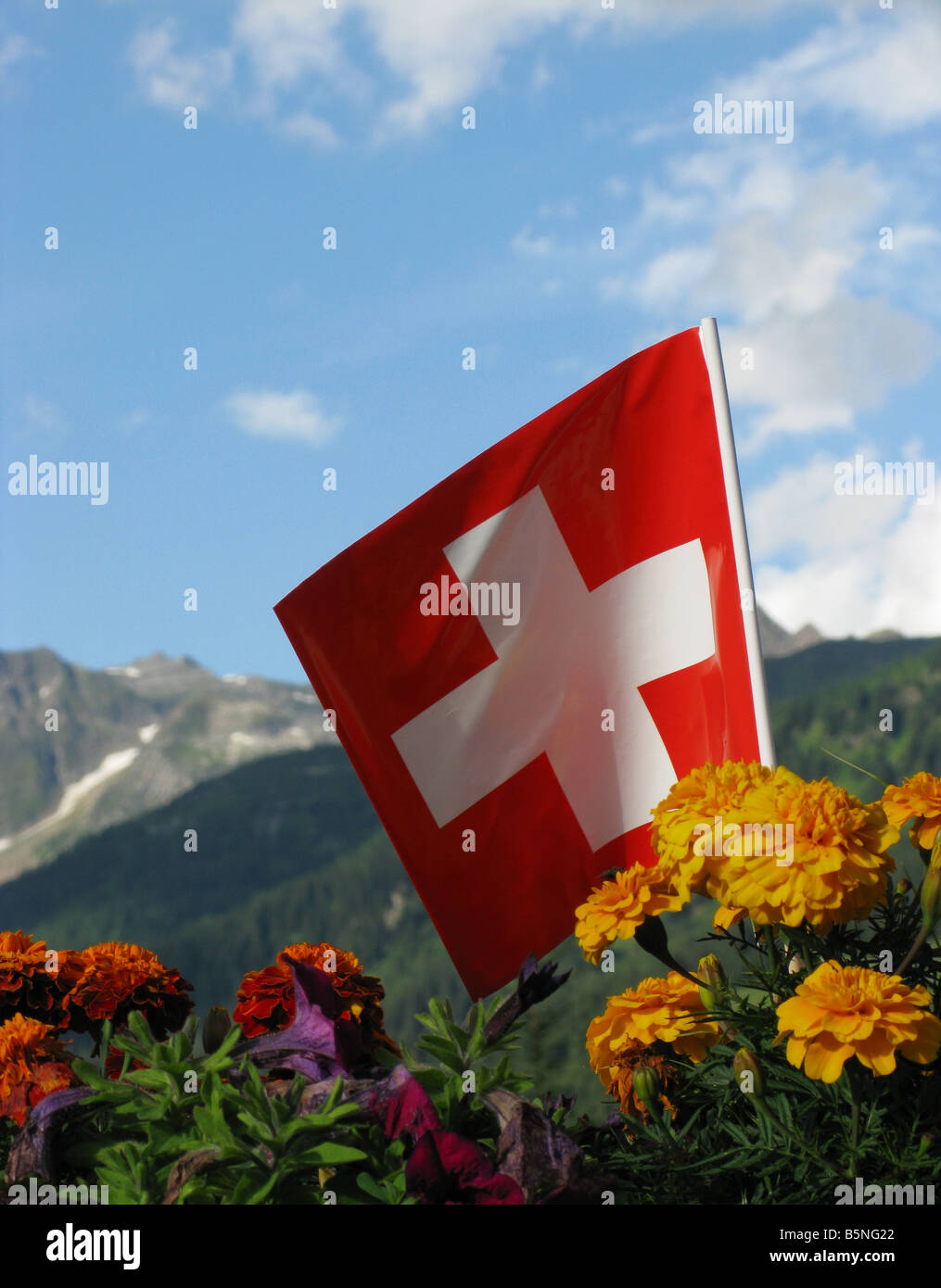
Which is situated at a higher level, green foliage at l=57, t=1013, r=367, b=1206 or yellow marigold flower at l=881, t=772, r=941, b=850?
yellow marigold flower at l=881, t=772, r=941, b=850

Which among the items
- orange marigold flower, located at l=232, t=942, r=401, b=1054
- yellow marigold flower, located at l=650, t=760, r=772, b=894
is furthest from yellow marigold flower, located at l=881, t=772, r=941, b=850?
orange marigold flower, located at l=232, t=942, r=401, b=1054

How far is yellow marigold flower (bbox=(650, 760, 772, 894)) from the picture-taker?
2.69 m

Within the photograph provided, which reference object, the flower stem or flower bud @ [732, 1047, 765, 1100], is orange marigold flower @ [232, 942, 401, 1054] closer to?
flower bud @ [732, 1047, 765, 1100]

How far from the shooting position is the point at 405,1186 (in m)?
2.22

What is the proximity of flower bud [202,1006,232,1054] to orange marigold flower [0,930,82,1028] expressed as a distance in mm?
647

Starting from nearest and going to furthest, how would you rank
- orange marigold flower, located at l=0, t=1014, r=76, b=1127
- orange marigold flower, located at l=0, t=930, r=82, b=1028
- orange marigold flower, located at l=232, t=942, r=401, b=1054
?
orange marigold flower, located at l=0, t=1014, r=76, b=1127
orange marigold flower, located at l=232, t=942, r=401, b=1054
orange marigold flower, located at l=0, t=930, r=82, b=1028

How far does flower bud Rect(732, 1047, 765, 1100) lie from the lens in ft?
8.11

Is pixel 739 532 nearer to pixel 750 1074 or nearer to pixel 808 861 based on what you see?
pixel 808 861

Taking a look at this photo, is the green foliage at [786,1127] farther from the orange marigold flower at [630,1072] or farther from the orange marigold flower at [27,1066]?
the orange marigold flower at [27,1066]

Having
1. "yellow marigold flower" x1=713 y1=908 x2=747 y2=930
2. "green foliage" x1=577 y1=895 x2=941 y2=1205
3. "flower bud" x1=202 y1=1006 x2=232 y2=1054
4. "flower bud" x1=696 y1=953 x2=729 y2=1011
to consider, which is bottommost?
"green foliage" x1=577 y1=895 x2=941 y2=1205

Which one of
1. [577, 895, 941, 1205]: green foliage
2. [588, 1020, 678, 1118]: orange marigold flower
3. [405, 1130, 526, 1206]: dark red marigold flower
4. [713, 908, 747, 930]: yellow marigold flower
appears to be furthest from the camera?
[588, 1020, 678, 1118]: orange marigold flower

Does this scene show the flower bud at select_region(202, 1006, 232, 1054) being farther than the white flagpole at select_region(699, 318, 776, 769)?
No
